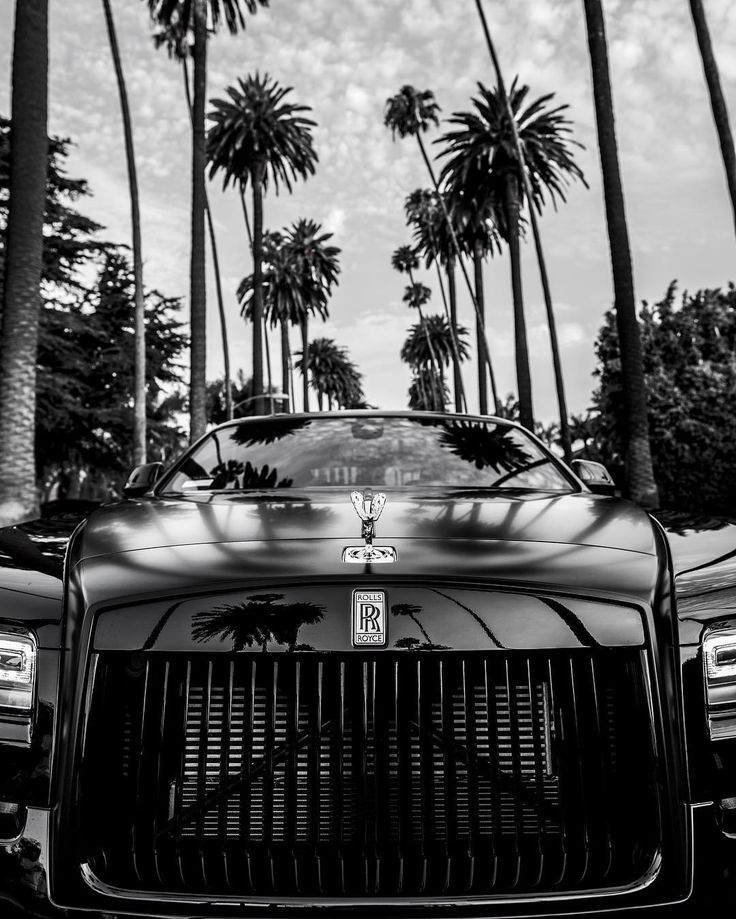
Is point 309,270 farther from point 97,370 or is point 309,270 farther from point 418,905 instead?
point 418,905

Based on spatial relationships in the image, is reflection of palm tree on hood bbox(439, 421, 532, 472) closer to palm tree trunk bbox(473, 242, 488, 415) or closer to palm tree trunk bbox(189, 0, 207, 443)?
palm tree trunk bbox(189, 0, 207, 443)

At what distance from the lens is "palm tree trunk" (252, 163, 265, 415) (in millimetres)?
36906

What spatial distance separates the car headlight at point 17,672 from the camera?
1.95m

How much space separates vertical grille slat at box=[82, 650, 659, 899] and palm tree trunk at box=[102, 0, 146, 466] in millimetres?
23541

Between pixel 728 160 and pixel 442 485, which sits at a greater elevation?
pixel 728 160

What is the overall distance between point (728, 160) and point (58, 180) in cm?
2283

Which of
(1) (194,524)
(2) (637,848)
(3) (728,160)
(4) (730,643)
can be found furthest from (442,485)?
(3) (728,160)

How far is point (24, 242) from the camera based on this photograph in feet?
39.0

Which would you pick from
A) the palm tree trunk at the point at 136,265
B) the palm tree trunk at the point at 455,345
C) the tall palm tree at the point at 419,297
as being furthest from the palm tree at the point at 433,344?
the palm tree trunk at the point at 136,265

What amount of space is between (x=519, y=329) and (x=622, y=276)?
46.9 ft

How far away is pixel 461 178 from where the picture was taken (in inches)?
1454

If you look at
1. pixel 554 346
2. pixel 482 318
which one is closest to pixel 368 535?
pixel 554 346

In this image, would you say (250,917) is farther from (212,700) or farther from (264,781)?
(212,700)

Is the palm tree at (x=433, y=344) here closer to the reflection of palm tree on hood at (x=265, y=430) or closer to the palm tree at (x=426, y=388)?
the palm tree at (x=426, y=388)
